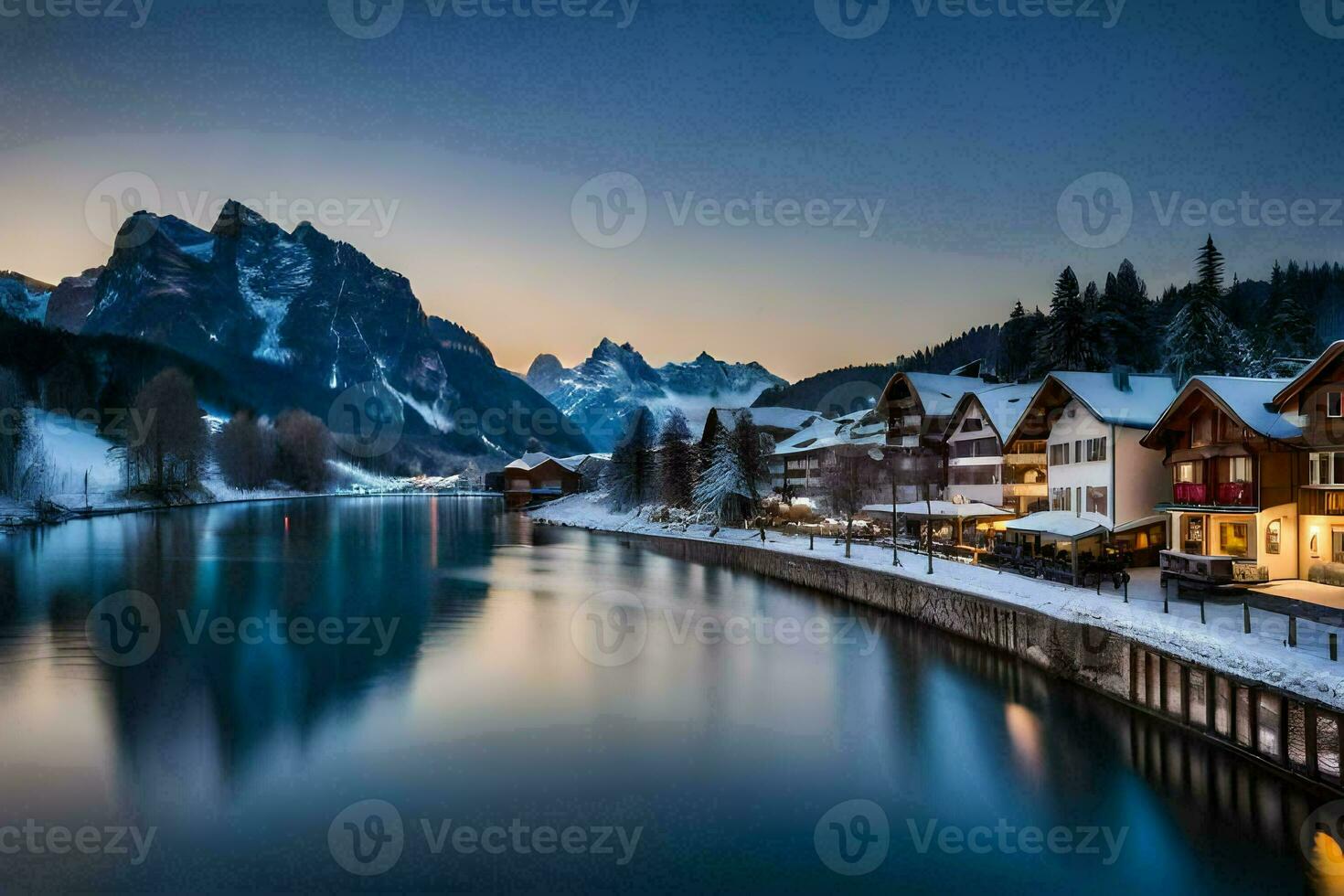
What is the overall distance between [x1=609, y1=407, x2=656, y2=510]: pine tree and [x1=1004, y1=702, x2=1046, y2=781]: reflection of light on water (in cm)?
7544

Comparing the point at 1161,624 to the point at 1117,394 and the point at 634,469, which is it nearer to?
the point at 1117,394

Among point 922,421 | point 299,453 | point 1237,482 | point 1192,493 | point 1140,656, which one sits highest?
point 922,421

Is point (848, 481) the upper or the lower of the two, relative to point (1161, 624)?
upper

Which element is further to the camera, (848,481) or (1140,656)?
(848,481)

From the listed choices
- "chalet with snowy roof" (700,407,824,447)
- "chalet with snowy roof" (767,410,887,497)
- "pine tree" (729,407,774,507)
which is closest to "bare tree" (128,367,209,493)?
"chalet with snowy roof" (700,407,824,447)

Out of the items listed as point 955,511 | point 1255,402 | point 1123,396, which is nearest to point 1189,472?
point 1255,402

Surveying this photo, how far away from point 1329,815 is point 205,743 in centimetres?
2639

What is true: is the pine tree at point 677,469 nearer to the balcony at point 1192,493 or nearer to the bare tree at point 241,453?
the balcony at point 1192,493

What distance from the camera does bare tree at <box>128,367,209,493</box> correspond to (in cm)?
12438

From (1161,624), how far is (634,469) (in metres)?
84.0

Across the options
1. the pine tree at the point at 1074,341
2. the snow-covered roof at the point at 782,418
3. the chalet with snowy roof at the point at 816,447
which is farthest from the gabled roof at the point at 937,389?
the snow-covered roof at the point at 782,418

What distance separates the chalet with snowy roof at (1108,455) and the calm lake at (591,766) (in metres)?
12.0

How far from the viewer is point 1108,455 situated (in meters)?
38.1

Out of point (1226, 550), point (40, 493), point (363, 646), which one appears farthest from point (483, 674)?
point (40, 493)
